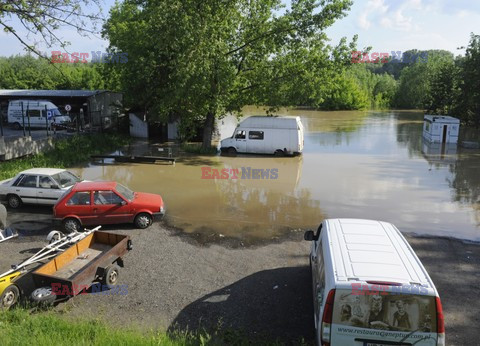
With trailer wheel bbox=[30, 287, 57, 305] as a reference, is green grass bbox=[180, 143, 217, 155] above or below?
above

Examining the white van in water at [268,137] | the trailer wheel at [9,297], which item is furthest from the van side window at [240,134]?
the trailer wheel at [9,297]

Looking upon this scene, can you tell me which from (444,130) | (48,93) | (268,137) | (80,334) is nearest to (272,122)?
(268,137)

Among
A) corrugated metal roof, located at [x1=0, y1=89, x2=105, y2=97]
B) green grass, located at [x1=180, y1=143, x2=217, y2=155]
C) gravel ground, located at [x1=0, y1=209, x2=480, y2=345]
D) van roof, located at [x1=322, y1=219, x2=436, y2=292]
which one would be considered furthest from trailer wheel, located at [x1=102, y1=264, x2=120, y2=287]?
corrugated metal roof, located at [x1=0, y1=89, x2=105, y2=97]

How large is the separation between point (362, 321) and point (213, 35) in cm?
1986

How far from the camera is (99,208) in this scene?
38.8ft

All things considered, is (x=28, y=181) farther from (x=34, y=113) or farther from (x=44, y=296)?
(x=34, y=113)

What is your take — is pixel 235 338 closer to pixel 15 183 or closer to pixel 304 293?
pixel 304 293

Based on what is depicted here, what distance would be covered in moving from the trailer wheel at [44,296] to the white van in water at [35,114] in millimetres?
24485

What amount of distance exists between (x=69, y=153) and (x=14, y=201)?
9149mm

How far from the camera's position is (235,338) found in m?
6.53

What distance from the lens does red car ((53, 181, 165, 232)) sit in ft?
38.4

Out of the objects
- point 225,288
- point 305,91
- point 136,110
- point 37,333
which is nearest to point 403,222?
point 225,288

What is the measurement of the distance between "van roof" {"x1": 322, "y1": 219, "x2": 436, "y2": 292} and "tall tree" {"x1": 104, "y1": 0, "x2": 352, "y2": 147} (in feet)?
55.0

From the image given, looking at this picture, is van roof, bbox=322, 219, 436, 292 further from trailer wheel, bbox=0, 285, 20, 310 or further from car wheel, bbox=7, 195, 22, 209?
car wheel, bbox=7, 195, 22, 209
